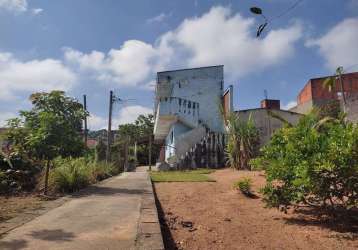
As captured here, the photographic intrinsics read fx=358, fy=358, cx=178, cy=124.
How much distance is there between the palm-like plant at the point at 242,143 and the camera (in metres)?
16.5

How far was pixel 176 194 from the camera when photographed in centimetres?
968

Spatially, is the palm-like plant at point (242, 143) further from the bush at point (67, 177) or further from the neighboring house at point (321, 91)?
the neighboring house at point (321, 91)

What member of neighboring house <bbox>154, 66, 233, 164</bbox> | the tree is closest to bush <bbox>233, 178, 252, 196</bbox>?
the tree

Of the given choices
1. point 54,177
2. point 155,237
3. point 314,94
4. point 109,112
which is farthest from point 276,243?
point 314,94

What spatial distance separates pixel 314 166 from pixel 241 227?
5.11 feet

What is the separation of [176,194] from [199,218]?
3149mm

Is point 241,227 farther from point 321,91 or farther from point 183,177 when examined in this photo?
point 321,91

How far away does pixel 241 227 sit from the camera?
5926mm

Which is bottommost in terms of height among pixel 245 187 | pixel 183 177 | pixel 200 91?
pixel 245 187

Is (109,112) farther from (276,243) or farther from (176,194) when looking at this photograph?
(276,243)

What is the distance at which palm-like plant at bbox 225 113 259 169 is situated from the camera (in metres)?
16.5

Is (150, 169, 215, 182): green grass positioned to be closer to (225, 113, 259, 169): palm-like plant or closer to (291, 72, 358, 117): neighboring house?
(225, 113, 259, 169): palm-like plant

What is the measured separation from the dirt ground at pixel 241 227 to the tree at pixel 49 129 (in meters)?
3.75

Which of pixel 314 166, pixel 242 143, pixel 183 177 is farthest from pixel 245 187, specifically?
pixel 242 143
